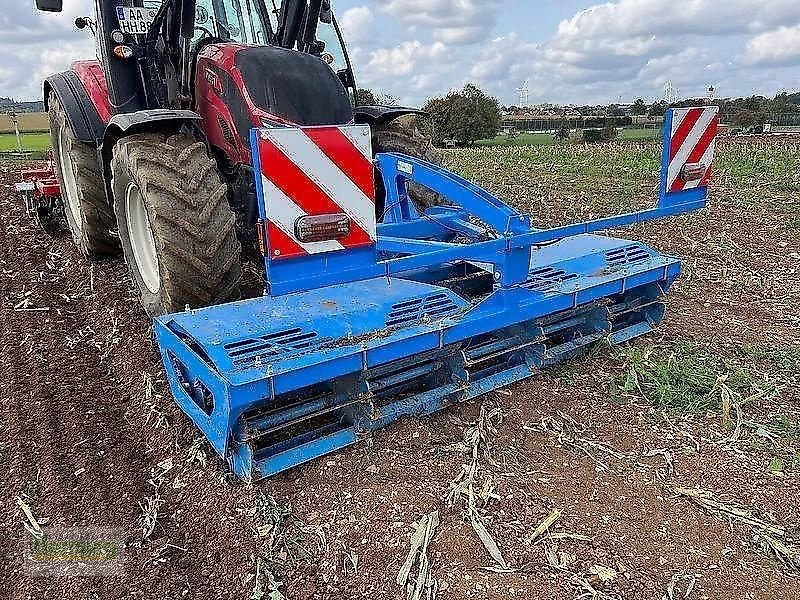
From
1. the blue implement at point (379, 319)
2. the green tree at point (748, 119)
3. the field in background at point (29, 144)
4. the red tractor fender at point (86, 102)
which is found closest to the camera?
the blue implement at point (379, 319)

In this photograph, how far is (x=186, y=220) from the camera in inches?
129

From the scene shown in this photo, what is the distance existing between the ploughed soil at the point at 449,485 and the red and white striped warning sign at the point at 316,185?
38.6 inches

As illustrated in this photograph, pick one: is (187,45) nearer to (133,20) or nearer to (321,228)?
(133,20)

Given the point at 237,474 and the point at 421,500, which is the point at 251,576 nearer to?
the point at 237,474

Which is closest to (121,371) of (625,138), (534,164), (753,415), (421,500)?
(421,500)

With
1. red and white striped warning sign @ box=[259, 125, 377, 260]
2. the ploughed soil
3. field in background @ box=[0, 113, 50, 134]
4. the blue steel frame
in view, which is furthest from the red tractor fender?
field in background @ box=[0, 113, 50, 134]

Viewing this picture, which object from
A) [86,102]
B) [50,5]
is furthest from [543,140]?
[50,5]

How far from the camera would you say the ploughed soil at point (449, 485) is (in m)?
2.33

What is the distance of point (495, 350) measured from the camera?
3500mm

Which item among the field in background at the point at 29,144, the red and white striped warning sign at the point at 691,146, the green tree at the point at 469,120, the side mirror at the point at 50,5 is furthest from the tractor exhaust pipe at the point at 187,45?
the green tree at the point at 469,120

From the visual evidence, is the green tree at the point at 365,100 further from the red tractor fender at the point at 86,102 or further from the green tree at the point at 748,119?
the green tree at the point at 748,119

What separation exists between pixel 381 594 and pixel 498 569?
1.39ft

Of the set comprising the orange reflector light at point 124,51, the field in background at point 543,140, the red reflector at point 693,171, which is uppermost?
the orange reflector light at point 124,51

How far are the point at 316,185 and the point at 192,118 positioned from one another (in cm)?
155
